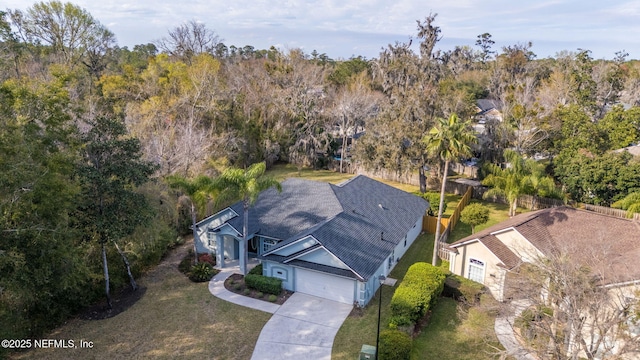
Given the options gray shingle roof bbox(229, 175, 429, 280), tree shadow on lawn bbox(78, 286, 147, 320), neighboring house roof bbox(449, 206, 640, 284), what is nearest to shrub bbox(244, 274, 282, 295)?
gray shingle roof bbox(229, 175, 429, 280)

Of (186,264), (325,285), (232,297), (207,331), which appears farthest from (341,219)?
(186,264)

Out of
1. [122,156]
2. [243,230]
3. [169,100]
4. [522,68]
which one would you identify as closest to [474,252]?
[243,230]

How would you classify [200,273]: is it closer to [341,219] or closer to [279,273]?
[279,273]

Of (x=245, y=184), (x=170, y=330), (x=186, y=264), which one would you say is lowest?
(x=170, y=330)

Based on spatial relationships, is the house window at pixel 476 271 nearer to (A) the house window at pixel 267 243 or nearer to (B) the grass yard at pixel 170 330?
(A) the house window at pixel 267 243

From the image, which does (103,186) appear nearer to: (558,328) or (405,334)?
(405,334)

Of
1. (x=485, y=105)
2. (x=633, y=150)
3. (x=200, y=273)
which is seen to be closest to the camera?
(x=200, y=273)
